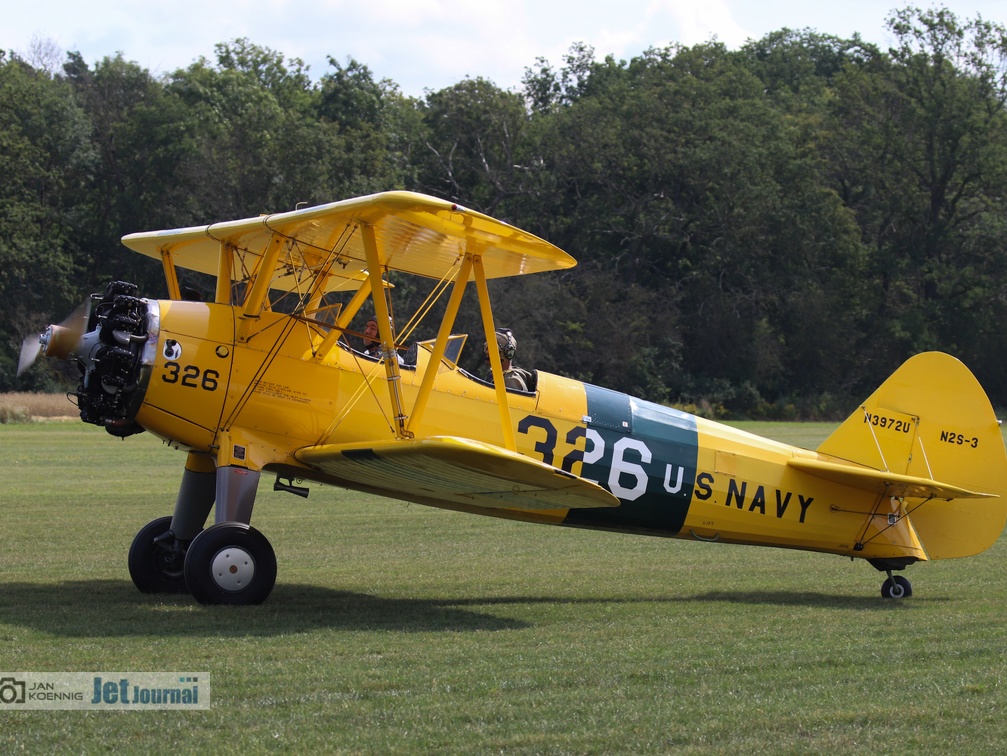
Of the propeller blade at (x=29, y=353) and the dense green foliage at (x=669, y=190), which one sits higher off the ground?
the dense green foliage at (x=669, y=190)

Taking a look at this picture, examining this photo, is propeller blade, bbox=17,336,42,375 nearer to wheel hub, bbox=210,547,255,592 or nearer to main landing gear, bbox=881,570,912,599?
wheel hub, bbox=210,547,255,592

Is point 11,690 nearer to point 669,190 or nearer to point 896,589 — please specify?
point 896,589

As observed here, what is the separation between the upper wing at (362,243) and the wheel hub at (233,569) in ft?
7.46

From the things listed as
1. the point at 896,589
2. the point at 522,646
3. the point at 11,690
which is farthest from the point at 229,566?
the point at 896,589

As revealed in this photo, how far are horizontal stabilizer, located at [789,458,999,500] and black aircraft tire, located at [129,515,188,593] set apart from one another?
5.34m

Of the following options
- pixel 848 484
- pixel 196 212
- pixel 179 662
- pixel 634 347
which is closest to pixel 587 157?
pixel 634 347

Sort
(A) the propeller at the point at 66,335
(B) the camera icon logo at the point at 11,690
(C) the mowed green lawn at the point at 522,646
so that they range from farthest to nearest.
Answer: (A) the propeller at the point at 66,335, (B) the camera icon logo at the point at 11,690, (C) the mowed green lawn at the point at 522,646

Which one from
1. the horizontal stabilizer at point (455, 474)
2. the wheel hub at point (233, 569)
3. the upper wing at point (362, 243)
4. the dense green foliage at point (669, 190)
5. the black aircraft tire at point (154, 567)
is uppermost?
the dense green foliage at point (669, 190)

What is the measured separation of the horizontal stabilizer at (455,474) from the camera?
7.77 meters

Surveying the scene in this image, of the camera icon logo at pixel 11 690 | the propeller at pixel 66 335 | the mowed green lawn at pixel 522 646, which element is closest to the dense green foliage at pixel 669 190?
the mowed green lawn at pixel 522 646

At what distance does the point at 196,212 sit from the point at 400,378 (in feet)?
128

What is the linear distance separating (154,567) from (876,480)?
239 inches

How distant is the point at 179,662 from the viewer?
6652 mm

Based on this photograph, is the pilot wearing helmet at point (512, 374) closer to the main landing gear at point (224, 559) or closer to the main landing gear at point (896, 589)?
the main landing gear at point (224, 559)
